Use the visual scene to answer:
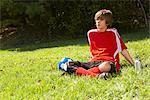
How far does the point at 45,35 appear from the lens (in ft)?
57.3

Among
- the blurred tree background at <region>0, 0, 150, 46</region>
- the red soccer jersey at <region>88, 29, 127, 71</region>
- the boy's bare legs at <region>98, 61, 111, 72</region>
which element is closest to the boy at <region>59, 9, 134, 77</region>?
the red soccer jersey at <region>88, 29, 127, 71</region>

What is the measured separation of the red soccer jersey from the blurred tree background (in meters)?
9.48

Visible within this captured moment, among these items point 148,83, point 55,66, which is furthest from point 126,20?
point 148,83

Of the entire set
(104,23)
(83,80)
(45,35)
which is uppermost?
(104,23)

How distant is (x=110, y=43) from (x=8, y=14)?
413 inches

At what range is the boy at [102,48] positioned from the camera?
6625 millimetres

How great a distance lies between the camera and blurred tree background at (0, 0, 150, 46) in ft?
53.9

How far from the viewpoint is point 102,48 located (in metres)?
6.85

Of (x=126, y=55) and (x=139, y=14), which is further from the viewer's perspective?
(x=139, y=14)

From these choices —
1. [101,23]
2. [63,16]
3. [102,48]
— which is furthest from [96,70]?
[63,16]

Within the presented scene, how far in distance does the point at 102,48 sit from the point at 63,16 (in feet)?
34.0

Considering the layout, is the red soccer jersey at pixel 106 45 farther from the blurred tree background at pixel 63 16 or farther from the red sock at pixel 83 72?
the blurred tree background at pixel 63 16

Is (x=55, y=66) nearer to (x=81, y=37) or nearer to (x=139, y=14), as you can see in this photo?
(x=81, y=37)

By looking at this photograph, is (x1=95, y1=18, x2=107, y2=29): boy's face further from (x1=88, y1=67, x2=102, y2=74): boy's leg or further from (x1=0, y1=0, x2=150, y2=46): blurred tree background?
(x1=0, y1=0, x2=150, y2=46): blurred tree background
